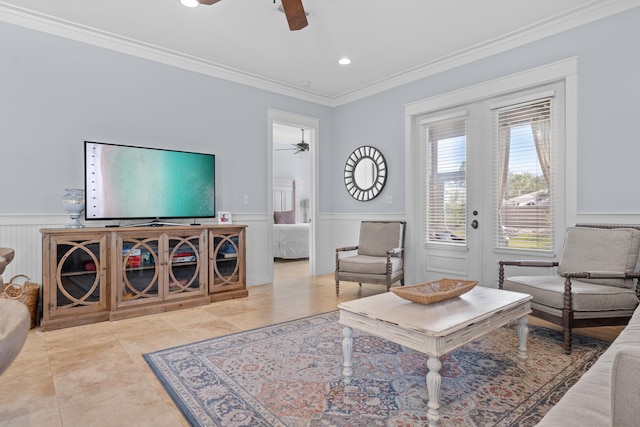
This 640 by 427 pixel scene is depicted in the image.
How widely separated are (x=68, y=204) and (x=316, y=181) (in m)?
3.27

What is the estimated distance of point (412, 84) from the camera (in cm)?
474

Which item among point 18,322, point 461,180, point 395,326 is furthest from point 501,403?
point 461,180

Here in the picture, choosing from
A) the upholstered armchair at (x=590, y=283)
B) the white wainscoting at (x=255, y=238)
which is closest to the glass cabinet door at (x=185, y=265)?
the white wainscoting at (x=255, y=238)

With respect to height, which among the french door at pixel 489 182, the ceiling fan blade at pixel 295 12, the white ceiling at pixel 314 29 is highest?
the white ceiling at pixel 314 29

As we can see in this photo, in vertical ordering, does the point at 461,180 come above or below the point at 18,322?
above

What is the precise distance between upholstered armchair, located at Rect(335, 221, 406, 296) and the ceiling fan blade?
2478 mm

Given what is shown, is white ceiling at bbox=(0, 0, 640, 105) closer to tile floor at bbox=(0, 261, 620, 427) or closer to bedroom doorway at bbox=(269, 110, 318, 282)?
bedroom doorway at bbox=(269, 110, 318, 282)

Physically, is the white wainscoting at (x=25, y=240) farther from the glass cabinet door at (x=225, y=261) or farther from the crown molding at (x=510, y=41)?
the crown molding at (x=510, y=41)

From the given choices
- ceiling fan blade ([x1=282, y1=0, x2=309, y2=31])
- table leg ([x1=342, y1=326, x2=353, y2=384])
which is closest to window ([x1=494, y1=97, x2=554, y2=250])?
ceiling fan blade ([x1=282, y1=0, x2=309, y2=31])

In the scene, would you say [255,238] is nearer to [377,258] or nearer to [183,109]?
[377,258]

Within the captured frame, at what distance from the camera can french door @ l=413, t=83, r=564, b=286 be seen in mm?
3613

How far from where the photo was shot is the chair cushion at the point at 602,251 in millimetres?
2781

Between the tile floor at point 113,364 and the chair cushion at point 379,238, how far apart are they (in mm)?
799

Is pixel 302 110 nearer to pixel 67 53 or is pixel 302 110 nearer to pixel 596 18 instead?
pixel 67 53
